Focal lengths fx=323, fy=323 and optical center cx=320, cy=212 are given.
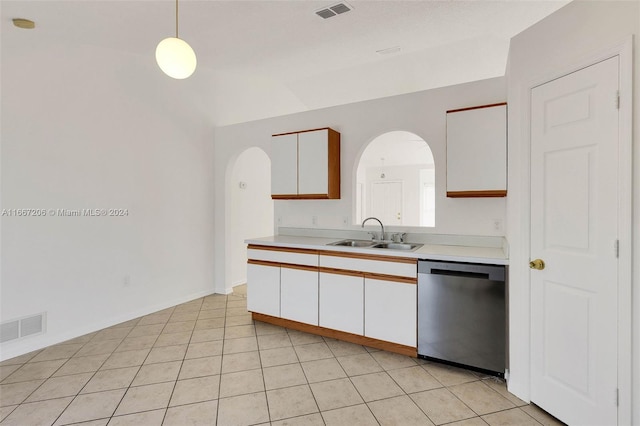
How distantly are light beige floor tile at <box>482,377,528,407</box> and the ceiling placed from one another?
2919 millimetres

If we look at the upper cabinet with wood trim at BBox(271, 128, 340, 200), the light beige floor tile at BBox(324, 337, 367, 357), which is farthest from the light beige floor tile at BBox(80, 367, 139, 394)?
the upper cabinet with wood trim at BBox(271, 128, 340, 200)

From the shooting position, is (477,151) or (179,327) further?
(179,327)

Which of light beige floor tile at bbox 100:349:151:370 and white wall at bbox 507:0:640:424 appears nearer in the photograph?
white wall at bbox 507:0:640:424

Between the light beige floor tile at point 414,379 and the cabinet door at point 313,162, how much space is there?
186 cm

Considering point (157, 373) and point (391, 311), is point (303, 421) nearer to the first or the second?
point (391, 311)

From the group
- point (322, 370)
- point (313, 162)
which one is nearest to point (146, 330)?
point (322, 370)

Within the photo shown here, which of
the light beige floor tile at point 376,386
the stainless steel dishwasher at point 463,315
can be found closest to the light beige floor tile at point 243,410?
the light beige floor tile at point 376,386

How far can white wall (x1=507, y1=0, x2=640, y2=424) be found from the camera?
1.59 metres

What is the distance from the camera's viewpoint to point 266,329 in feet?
11.2

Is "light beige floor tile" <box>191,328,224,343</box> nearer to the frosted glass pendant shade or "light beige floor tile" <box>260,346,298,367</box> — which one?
"light beige floor tile" <box>260,346,298,367</box>

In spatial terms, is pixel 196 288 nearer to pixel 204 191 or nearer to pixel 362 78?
pixel 204 191

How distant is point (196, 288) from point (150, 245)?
3.08 feet

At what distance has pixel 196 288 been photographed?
177 inches

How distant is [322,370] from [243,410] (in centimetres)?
72
